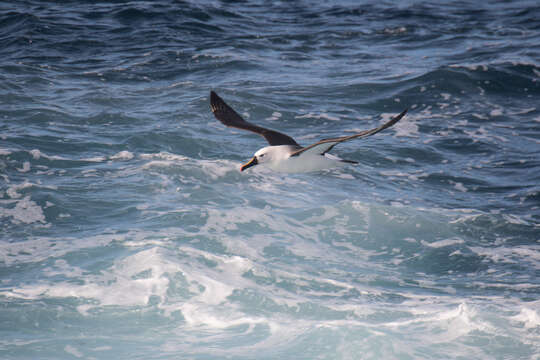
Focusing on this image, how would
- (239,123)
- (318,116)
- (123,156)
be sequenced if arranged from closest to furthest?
1. (239,123)
2. (123,156)
3. (318,116)

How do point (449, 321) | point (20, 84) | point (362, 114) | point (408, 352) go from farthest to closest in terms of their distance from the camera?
point (20, 84), point (362, 114), point (449, 321), point (408, 352)

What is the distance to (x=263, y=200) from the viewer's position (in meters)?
12.5

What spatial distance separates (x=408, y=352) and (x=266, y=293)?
2.27 metres

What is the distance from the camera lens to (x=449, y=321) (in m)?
8.73

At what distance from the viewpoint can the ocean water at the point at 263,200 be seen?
858 cm

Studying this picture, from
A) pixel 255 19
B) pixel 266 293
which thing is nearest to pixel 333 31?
pixel 255 19

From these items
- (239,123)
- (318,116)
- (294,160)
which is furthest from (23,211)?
(318,116)

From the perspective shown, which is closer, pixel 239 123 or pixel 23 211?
pixel 239 123

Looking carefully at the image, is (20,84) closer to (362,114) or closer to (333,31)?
(362,114)

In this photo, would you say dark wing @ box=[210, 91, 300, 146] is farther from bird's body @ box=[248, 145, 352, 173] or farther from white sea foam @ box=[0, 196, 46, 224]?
white sea foam @ box=[0, 196, 46, 224]

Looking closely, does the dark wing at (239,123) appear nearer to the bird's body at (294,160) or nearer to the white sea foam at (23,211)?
the bird's body at (294,160)

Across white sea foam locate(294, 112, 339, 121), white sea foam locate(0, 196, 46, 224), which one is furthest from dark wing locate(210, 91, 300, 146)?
white sea foam locate(294, 112, 339, 121)

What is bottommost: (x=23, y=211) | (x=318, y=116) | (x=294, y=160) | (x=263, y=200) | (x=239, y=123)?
(x=263, y=200)

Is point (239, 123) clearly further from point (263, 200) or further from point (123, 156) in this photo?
point (123, 156)
